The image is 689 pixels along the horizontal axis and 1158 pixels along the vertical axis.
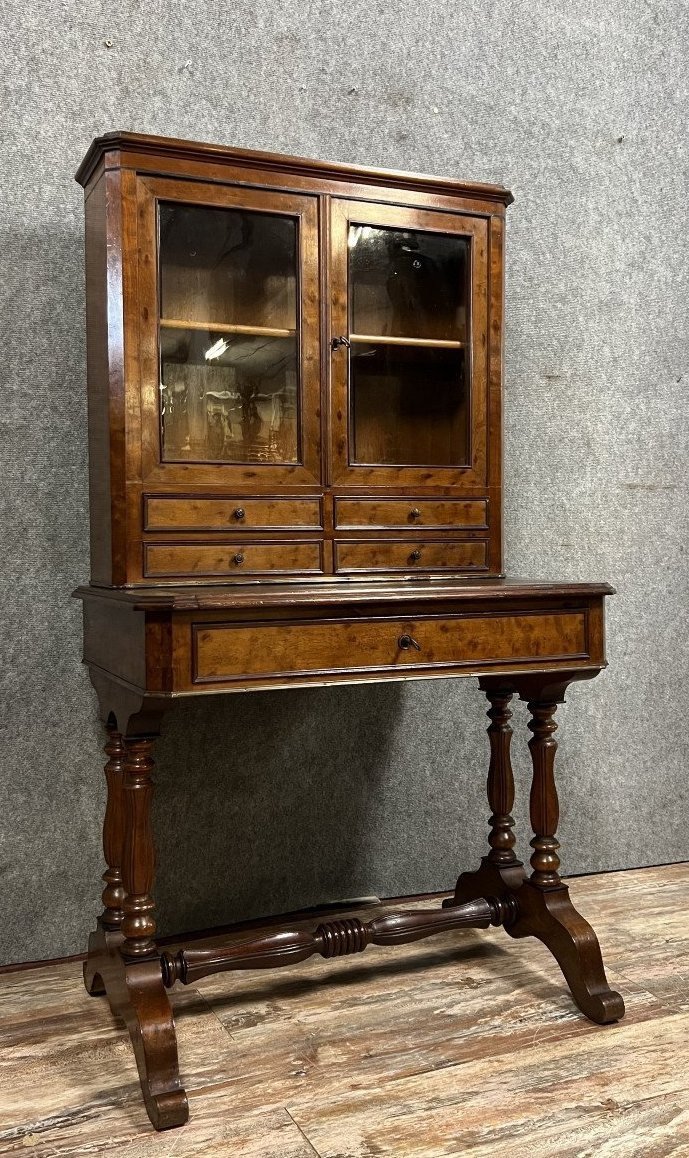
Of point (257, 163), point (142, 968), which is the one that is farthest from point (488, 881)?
point (257, 163)

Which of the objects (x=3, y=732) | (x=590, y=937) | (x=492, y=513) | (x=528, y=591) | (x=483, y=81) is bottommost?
(x=590, y=937)

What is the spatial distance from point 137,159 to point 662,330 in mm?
1662

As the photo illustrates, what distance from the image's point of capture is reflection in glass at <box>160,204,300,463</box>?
1.98 m

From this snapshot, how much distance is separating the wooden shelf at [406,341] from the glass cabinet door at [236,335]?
0.12 meters

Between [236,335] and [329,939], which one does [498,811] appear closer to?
[329,939]

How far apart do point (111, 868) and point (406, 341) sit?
4.28 feet

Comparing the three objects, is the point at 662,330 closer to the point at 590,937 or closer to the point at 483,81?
the point at 483,81

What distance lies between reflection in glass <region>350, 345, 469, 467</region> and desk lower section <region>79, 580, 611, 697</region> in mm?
323

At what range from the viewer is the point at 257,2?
2424mm

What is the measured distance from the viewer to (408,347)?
7.20ft

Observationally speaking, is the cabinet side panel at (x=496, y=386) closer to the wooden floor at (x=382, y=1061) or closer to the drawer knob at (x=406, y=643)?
the drawer knob at (x=406, y=643)

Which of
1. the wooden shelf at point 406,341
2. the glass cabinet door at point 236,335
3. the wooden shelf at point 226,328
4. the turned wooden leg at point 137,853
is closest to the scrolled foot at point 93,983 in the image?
the turned wooden leg at point 137,853

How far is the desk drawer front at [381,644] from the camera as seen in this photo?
1.70m

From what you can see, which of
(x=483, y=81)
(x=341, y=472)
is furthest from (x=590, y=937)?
(x=483, y=81)
